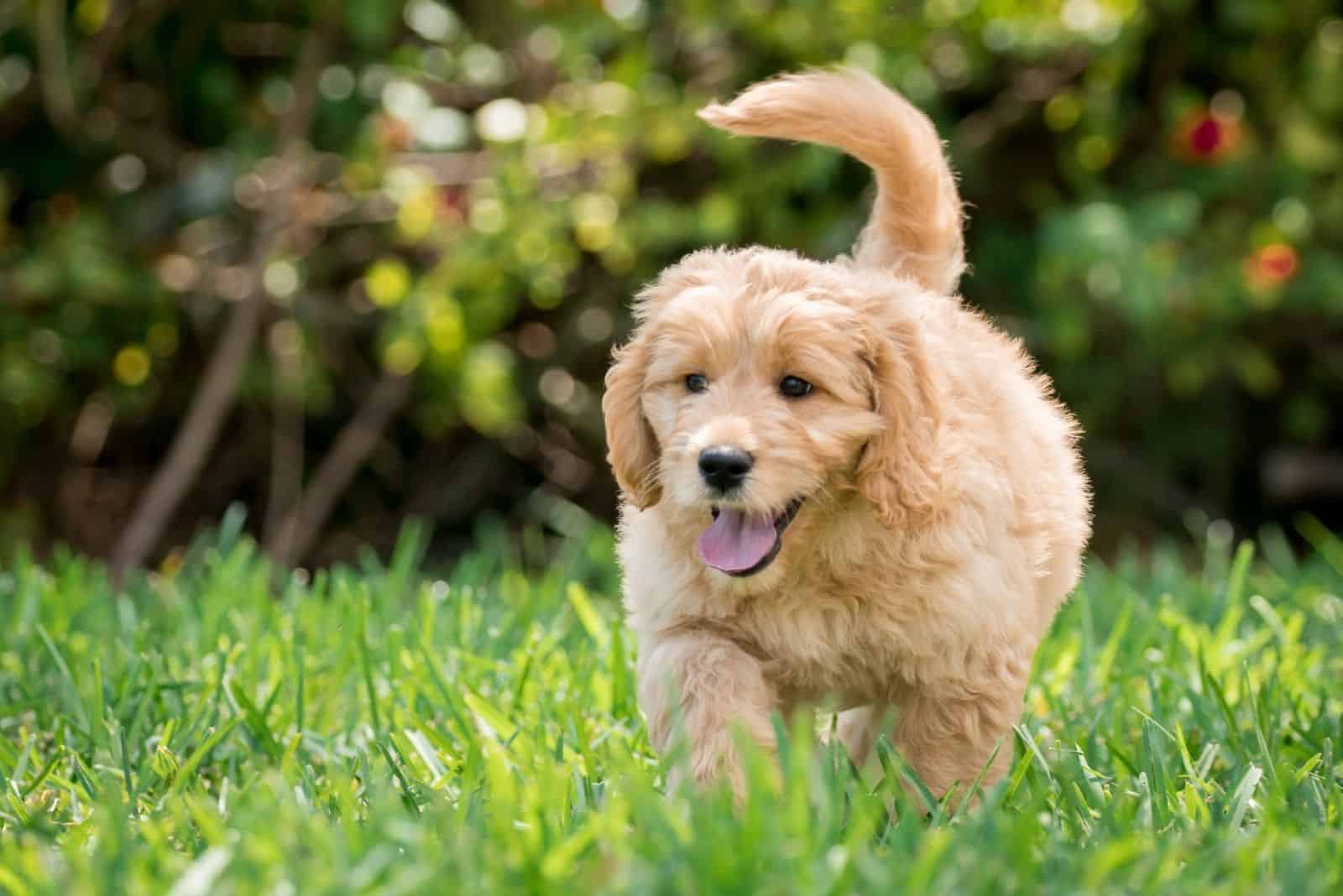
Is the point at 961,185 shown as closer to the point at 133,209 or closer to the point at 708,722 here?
the point at 133,209

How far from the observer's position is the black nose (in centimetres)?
261

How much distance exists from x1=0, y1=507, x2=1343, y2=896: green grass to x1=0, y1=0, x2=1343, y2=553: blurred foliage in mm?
1240

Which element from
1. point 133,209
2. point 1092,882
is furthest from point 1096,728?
point 133,209

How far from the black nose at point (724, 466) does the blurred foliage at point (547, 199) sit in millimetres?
3068

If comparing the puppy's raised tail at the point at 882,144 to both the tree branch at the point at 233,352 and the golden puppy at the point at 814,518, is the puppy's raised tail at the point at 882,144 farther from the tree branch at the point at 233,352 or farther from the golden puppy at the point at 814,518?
the tree branch at the point at 233,352

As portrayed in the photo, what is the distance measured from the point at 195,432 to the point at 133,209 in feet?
2.64

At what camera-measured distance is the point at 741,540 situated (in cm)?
271

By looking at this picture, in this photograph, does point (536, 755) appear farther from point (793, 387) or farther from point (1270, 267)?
point (1270, 267)

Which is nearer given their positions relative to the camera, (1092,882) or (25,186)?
(1092,882)

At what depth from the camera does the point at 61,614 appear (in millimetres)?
3959

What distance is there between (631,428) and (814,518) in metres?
0.37

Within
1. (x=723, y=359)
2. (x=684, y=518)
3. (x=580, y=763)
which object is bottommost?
(x=580, y=763)

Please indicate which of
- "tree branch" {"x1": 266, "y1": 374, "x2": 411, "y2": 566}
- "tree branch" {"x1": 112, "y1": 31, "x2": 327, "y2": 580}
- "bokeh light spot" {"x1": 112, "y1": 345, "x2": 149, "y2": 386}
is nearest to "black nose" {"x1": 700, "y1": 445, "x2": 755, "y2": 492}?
"tree branch" {"x1": 112, "y1": 31, "x2": 327, "y2": 580}

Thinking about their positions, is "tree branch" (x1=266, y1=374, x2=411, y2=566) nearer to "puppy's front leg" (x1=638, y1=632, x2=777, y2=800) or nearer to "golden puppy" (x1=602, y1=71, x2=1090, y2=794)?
"golden puppy" (x1=602, y1=71, x2=1090, y2=794)
